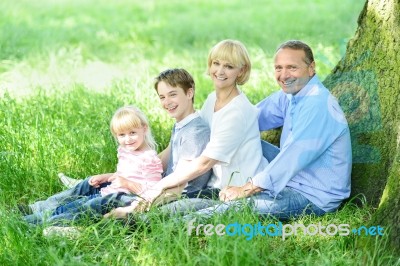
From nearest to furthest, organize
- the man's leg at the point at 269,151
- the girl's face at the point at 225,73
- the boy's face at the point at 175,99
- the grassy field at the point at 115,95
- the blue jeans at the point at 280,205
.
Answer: the grassy field at the point at 115,95 → the blue jeans at the point at 280,205 → the girl's face at the point at 225,73 → the boy's face at the point at 175,99 → the man's leg at the point at 269,151

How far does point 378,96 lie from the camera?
4.66 meters

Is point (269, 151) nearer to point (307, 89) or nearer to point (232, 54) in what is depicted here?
point (307, 89)

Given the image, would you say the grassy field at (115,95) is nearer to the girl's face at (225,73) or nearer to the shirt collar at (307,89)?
the shirt collar at (307,89)

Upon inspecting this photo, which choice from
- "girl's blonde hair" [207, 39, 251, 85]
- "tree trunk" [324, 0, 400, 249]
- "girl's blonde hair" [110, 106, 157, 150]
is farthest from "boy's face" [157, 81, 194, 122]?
"tree trunk" [324, 0, 400, 249]

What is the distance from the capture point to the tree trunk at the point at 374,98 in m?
4.52

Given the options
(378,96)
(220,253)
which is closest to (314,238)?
(220,253)

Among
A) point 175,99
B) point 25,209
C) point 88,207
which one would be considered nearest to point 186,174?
point 175,99

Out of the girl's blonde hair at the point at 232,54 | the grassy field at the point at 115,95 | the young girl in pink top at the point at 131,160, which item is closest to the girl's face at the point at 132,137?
the young girl in pink top at the point at 131,160

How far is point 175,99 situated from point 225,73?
14.5 inches

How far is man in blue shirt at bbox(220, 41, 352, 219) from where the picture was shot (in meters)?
4.32

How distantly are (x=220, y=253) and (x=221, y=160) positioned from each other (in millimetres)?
989

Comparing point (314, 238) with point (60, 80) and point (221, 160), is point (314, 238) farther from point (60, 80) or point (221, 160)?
point (60, 80)

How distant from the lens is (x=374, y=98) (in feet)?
15.4

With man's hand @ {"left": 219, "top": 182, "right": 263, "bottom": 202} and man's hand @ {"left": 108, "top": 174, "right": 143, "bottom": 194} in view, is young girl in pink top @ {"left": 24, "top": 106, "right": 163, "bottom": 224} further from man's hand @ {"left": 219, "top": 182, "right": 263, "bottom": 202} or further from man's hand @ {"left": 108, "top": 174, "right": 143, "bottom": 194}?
man's hand @ {"left": 219, "top": 182, "right": 263, "bottom": 202}
